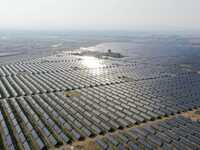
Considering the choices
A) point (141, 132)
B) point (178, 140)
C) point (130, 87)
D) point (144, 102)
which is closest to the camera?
point (178, 140)

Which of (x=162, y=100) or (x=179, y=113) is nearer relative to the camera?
(x=179, y=113)

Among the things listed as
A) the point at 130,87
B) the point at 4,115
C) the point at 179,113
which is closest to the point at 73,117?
the point at 4,115

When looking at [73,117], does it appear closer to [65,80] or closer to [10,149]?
[10,149]

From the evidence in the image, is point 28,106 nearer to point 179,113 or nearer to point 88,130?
point 88,130

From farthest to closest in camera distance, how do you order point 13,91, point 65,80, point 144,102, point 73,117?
point 65,80
point 13,91
point 144,102
point 73,117

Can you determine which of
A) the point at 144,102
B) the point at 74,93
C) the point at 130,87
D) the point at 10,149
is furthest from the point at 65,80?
the point at 10,149

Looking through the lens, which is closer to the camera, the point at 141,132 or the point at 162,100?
the point at 141,132

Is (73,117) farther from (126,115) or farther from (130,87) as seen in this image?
(130,87)

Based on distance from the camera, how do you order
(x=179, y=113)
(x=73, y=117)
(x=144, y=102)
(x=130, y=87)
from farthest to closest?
(x=130, y=87), (x=144, y=102), (x=179, y=113), (x=73, y=117)

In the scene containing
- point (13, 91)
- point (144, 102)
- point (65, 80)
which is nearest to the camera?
point (144, 102)
